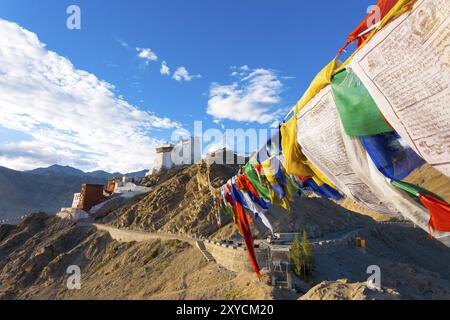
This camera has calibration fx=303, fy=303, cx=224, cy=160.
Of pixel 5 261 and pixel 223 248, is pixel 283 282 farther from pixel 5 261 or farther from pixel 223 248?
pixel 5 261

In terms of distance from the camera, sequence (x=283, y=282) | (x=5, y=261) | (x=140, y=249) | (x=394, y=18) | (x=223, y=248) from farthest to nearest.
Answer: (x=5, y=261)
(x=140, y=249)
(x=223, y=248)
(x=283, y=282)
(x=394, y=18)

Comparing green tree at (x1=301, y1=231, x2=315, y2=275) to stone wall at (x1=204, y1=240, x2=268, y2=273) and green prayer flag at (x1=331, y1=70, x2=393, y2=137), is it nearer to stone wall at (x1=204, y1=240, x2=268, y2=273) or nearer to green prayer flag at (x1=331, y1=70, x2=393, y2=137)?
stone wall at (x1=204, y1=240, x2=268, y2=273)

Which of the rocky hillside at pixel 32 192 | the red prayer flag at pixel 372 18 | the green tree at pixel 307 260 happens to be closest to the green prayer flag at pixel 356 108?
the red prayer flag at pixel 372 18

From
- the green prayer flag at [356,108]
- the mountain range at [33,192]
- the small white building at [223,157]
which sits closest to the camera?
the green prayer flag at [356,108]

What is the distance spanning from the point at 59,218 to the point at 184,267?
34750 millimetres

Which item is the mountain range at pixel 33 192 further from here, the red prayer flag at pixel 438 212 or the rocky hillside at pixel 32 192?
the red prayer flag at pixel 438 212

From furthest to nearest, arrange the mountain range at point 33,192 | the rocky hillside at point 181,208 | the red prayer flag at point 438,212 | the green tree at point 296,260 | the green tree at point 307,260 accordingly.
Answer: the mountain range at point 33,192 → the rocky hillside at point 181,208 → the green tree at point 307,260 → the green tree at point 296,260 → the red prayer flag at point 438,212

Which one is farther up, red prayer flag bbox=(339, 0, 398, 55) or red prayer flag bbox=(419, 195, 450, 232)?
red prayer flag bbox=(339, 0, 398, 55)

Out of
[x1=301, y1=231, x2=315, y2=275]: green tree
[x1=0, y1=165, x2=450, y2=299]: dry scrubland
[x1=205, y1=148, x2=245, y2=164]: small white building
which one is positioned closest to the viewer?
[x1=0, y1=165, x2=450, y2=299]: dry scrubland

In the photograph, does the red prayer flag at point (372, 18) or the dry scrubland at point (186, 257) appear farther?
the dry scrubland at point (186, 257)

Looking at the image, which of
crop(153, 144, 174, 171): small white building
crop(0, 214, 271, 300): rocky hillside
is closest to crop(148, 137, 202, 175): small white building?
crop(153, 144, 174, 171): small white building

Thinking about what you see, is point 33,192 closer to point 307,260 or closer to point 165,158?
point 165,158

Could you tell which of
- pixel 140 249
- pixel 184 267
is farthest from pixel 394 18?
pixel 140 249
